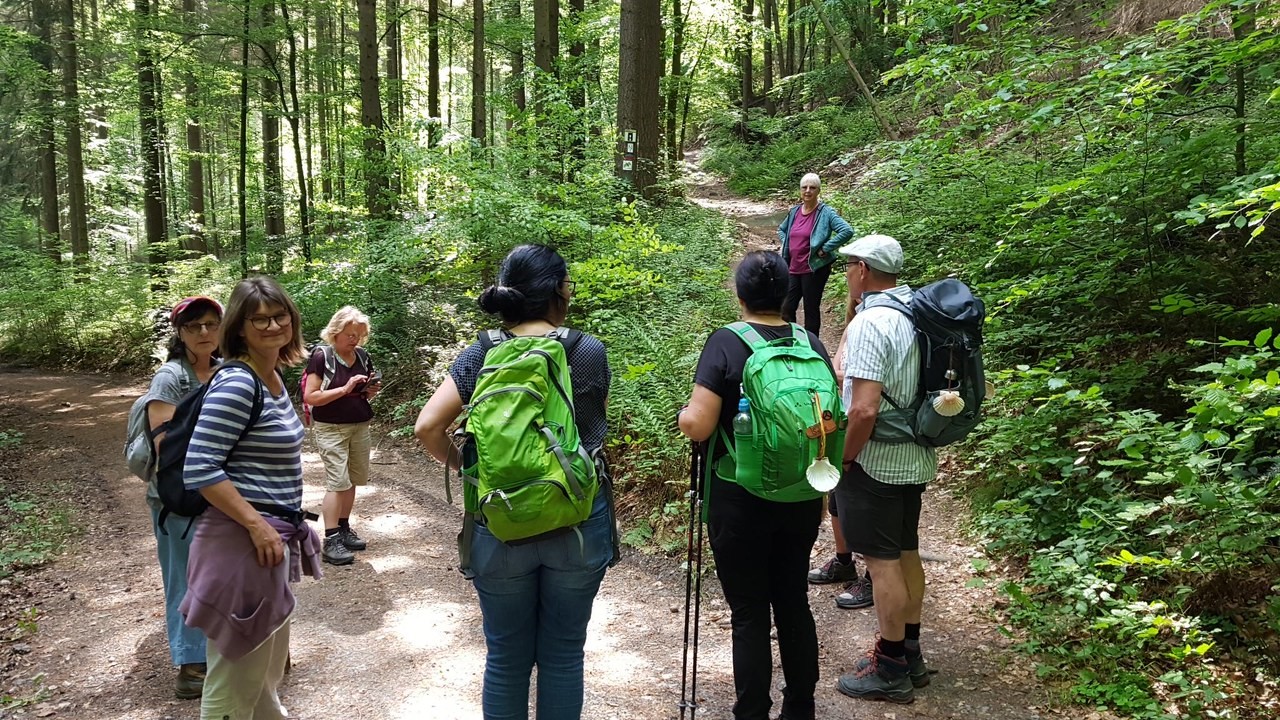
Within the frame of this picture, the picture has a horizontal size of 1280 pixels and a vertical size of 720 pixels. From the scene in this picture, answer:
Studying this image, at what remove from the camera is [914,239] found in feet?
32.1

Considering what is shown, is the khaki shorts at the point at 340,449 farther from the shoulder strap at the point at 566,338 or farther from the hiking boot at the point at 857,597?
the hiking boot at the point at 857,597

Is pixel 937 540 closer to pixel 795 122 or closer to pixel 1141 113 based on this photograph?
pixel 1141 113

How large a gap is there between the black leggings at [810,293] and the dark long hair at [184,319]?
5265 millimetres

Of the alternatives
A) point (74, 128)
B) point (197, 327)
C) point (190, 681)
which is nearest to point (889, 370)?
point (197, 327)

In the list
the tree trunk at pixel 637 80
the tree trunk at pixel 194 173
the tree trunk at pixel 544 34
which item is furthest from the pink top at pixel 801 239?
the tree trunk at pixel 194 173

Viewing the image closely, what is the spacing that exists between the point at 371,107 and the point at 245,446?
1143 cm

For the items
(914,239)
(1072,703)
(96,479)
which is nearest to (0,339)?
(96,479)

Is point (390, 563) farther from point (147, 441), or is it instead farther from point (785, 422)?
point (785, 422)

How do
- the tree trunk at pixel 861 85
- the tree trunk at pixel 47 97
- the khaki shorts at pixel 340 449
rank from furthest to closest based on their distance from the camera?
the tree trunk at pixel 47 97 → the tree trunk at pixel 861 85 → the khaki shorts at pixel 340 449

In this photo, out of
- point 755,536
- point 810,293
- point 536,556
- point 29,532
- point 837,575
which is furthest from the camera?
point 810,293

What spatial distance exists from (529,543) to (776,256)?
58.2 inches

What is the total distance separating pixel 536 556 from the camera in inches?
99.8

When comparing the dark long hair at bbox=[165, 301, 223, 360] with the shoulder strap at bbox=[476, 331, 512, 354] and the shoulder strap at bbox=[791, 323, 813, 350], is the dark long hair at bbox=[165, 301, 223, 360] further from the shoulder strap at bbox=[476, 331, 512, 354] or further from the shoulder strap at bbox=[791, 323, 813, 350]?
the shoulder strap at bbox=[791, 323, 813, 350]

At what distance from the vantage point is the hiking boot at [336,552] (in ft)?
18.3
